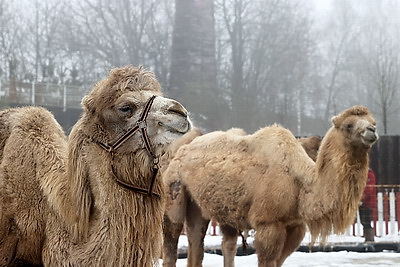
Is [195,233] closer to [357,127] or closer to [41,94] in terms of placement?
[357,127]

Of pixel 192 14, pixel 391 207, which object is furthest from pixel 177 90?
pixel 391 207

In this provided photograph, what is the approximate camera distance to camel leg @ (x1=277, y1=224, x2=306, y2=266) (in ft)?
25.3

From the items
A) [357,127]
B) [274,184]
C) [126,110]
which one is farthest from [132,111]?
[357,127]

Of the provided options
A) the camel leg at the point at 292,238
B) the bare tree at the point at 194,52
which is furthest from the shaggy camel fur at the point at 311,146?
the bare tree at the point at 194,52

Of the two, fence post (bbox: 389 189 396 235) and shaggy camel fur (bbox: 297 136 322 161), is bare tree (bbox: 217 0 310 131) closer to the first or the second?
fence post (bbox: 389 189 396 235)

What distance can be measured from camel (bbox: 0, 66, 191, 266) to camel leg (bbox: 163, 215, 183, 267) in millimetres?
4365

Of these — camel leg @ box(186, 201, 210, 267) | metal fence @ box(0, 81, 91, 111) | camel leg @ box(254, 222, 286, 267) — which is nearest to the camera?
camel leg @ box(254, 222, 286, 267)

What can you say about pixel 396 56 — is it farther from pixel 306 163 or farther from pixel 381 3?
pixel 306 163

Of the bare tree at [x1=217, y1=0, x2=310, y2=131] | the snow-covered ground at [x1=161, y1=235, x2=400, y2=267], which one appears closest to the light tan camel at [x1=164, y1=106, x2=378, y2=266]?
the snow-covered ground at [x1=161, y1=235, x2=400, y2=267]

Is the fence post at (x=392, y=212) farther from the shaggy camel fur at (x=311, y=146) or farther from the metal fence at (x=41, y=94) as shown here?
the metal fence at (x=41, y=94)

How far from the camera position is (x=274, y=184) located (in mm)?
7508

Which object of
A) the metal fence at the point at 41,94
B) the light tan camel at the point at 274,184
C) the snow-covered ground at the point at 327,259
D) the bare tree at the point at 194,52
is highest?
the bare tree at the point at 194,52

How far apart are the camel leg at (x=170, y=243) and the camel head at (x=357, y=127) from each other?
2.61 metres

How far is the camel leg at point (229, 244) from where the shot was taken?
858 centimetres
